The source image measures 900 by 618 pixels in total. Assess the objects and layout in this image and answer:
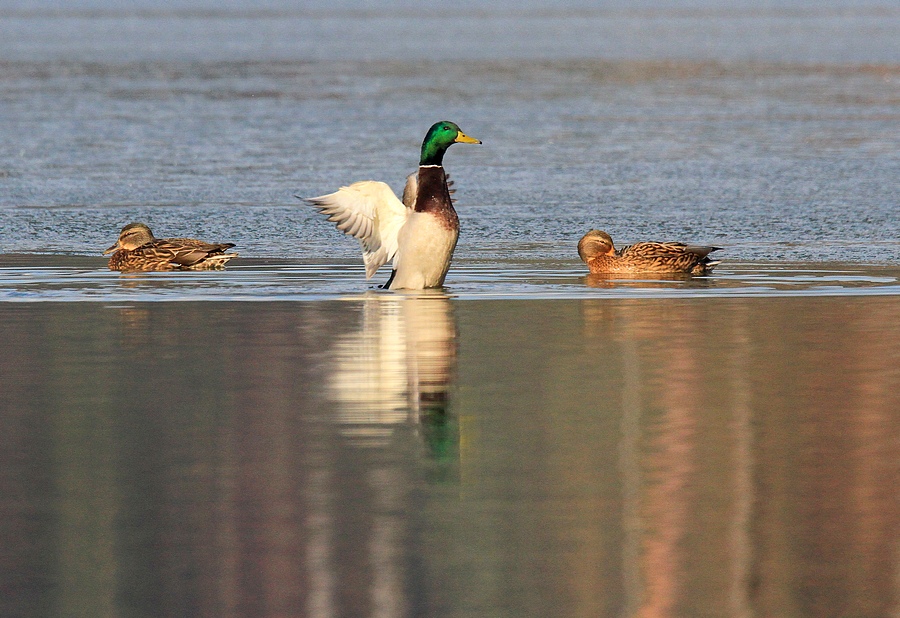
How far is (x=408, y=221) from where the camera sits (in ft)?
36.0

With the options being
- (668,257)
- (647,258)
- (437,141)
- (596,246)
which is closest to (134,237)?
(437,141)

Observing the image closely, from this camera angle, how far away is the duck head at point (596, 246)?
1157 cm

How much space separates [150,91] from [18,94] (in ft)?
6.77

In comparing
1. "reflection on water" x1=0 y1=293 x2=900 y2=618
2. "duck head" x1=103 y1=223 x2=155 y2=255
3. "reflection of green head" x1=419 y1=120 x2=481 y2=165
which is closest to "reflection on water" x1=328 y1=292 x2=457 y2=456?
"reflection on water" x1=0 y1=293 x2=900 y2=618

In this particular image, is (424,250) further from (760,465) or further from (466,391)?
(760,465)

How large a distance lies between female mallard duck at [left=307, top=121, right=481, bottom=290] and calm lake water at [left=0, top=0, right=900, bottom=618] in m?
0.25

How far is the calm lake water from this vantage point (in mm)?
4688

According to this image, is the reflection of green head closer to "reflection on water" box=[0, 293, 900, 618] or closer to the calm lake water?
the calm lake water

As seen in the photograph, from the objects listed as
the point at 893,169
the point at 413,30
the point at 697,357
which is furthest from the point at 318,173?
the point at 413,30

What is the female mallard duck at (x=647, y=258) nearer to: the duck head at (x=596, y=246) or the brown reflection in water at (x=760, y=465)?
the duck head at (x=596, y=246)

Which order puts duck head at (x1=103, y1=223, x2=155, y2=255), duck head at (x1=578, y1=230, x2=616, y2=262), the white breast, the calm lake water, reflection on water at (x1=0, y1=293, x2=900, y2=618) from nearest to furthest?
reflection on water at (x1=0, y1=293, x2=900, y2=618) < the calm lake water < the white breast < duck head at (x1=578, y1=230, x2=616, y2=262) < duck head at (x1=103, y1=223, x2=155, y2=255)

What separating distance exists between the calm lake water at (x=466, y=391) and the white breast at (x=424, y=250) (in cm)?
23

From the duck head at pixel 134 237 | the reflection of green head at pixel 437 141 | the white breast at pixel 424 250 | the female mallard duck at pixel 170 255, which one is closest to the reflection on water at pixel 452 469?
the white breast at pixel 424 250

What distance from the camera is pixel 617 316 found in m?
9.43
